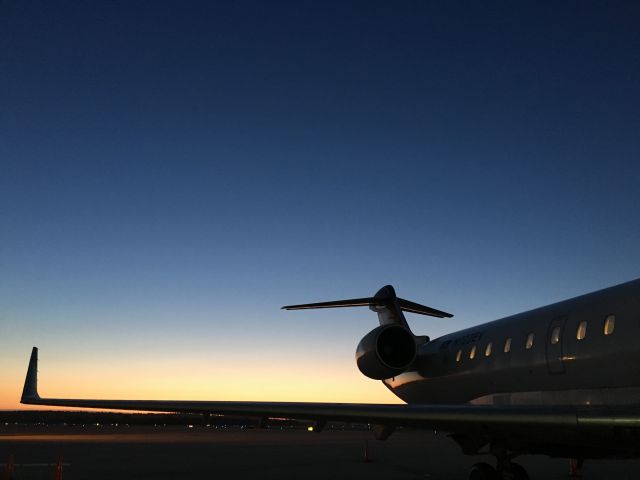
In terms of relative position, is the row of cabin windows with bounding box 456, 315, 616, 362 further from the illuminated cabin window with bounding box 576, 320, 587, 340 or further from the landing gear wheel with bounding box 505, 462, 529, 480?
the landing gear wheel with bounding box 505, 462, 529, 480

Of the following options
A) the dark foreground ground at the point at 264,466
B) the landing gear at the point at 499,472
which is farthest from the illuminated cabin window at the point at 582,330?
the dark foreground ground at the point at 264,466

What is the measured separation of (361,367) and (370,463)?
4.17 m

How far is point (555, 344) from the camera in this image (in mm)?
9227

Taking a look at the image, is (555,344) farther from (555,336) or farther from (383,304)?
(383,304)

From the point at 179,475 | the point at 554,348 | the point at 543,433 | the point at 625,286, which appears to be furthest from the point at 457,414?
the point at 179,475

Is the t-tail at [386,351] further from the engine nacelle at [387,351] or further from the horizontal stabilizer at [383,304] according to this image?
the horizontal stabilizer at [383,304]

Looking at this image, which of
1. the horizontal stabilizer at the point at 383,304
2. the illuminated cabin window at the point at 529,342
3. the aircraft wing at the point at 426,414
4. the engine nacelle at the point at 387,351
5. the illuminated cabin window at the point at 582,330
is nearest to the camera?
the aircraft wing at the point at 426,414

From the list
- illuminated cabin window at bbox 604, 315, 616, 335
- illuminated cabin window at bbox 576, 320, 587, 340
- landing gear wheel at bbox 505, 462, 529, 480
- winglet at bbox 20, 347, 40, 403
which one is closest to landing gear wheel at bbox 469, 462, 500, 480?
landing gear wheel at bbox 505, 462, 529, 480

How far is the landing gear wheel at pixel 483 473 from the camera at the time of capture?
10.5 meters

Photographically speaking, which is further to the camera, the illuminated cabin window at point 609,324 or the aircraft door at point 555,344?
the aircraft door at point 555,344

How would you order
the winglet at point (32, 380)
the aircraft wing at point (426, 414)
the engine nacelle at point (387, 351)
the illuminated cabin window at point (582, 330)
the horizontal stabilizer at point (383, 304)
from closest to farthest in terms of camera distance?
1. the aircraft wing at point (426, 414)
2. the illuminated cabin window at point (582, 330)
3. the winglet at point (32, 380)
4. the engine nacelle at point (387, 351)
5. the horizontal stabilizer at point (383, 304)

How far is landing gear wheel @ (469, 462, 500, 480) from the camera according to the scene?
10.5 meters

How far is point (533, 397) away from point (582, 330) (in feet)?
4.70

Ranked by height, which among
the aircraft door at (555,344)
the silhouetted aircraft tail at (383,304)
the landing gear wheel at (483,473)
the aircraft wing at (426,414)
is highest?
the silhouetted aircraft tail at (383,304)
